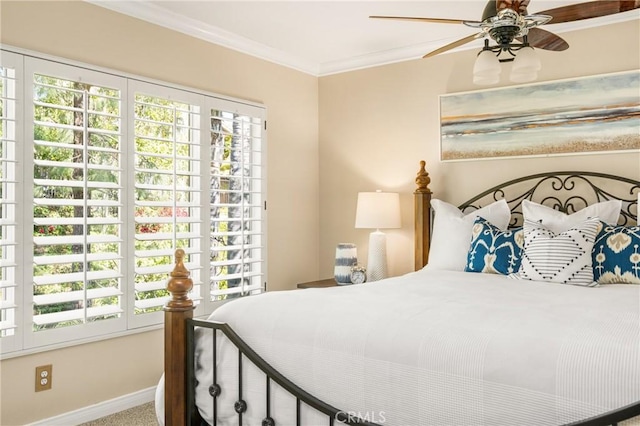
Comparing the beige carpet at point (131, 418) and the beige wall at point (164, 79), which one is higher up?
the beige wall at point (164, 79)

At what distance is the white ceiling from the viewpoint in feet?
11.5

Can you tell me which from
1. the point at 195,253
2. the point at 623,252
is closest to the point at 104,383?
the point at 195,253

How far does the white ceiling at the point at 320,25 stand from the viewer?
3514 mm

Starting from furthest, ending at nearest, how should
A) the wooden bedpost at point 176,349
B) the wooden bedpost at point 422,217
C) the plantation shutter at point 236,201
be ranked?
the wooden bedpost at point 422,217
the plantation shutter at point 236,201
the wooden bedpost at point 176,349

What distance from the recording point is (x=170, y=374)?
2.22 metres

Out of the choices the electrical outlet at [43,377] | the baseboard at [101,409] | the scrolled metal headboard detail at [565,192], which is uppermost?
A: the scrolled metal headboard detail at [565,192]

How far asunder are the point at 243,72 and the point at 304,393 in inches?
118

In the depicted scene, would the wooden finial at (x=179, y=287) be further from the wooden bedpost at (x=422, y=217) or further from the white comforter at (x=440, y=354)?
the wooden bedpost at (x=422, y=217)

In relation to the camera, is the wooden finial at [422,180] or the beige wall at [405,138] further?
the wooden finial at [422,180]

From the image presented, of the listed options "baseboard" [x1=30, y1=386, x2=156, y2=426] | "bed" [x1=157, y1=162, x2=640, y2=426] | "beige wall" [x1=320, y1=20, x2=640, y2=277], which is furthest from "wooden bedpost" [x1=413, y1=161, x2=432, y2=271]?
"baseboard" [x1=30, y1=386, x2=156, y2=426]

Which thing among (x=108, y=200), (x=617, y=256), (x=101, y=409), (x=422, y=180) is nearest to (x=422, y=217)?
(x=422, y=180)

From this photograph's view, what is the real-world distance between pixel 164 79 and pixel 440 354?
2779 millimetres

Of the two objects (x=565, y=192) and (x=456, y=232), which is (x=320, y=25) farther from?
(x=565, y=192)

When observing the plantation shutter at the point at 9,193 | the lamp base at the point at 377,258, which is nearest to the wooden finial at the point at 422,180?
the lamp base at the point at 377,258
